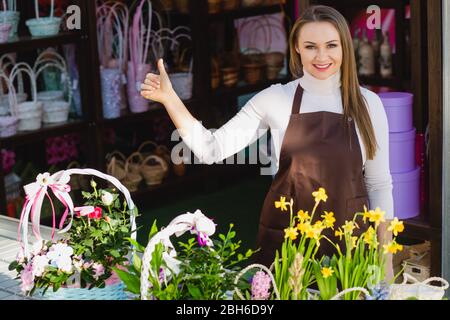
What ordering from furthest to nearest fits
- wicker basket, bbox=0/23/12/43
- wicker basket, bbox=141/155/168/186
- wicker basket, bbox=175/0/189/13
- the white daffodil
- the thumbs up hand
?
wicker basket, bbox=175/0/189/13
wicker basket, bbox=141/155/168/186
wicker basket, bbox=0/23/12/43
the thumbs up hand
the white daffodil

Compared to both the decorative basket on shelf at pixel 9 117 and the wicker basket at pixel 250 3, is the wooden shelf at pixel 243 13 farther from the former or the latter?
the decorative basket on shelf at pixel 9 117

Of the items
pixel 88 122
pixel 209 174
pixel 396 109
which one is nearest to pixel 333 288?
pixel 396 109

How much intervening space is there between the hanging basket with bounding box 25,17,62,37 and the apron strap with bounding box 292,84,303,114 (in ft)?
9.29

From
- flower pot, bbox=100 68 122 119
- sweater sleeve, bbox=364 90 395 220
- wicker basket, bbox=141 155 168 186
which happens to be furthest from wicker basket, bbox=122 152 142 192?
sweater sleeve, bbox=364 90 395 220

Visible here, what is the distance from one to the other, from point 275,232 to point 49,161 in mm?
3161

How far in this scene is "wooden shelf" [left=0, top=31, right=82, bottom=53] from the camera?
5.41 metres

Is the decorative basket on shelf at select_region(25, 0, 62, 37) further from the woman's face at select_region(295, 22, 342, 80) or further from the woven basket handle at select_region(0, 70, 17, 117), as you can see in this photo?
the woman's face at select_region(295, 22, 342, 80)

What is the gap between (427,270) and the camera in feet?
14.4

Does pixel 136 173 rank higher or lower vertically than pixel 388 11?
lower

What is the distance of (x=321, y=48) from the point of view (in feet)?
9.79

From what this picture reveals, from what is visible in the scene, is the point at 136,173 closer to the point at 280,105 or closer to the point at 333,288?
the point at 280,105

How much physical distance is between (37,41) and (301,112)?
2.81 meters

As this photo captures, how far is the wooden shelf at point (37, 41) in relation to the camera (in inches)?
213

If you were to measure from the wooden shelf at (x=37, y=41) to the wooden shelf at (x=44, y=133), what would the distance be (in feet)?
1.55
